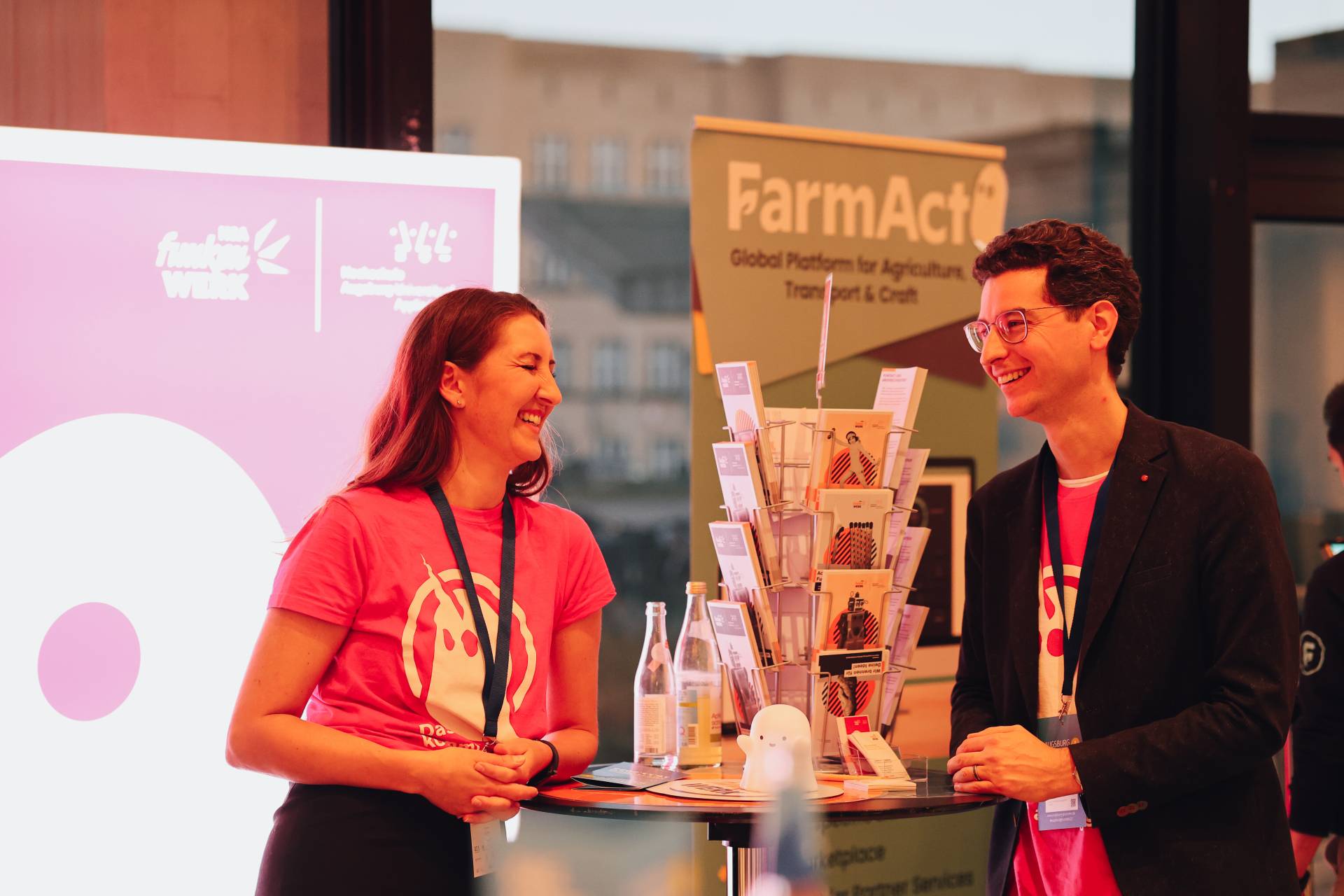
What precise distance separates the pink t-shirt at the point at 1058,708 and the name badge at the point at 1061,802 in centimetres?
3

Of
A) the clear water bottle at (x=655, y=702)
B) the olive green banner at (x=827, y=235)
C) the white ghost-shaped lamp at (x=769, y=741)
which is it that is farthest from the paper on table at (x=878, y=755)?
the olive green banner at (x=827, y=235)

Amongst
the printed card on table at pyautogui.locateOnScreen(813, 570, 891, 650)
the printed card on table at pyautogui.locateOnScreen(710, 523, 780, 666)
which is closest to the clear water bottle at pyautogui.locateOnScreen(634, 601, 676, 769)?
the printed card on table at pyautogui.locateOnScreen(710, 523, 780, 666)

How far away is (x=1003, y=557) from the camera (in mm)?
2340

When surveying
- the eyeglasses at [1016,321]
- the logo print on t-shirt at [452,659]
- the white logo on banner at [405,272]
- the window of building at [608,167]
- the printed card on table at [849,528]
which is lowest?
the logo print on t-shirt at [452,659]

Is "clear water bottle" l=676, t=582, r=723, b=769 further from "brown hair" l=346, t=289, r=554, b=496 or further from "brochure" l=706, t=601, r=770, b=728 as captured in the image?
"brown hair" l=346, t=289, r=554, b=496

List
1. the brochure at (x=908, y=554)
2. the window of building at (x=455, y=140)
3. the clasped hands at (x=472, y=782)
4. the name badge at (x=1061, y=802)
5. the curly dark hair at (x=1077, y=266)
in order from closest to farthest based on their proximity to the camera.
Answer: the clasped hands at (x=472, y=782) → the name badge at (x=1061, y=802) → the curly dark hair at (x=1077, y=266) → the brochure at (x=908, y=554) → the window of building at (x=455, y=140)

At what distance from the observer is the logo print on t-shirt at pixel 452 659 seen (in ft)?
6.88

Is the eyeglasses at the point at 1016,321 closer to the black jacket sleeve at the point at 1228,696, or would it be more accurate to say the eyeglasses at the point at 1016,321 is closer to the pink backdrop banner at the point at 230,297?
the black jacket sleeve at the point at 1228,696

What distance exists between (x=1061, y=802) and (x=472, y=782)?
916mm

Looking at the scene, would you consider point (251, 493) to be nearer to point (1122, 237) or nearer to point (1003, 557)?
point (1003, 557)

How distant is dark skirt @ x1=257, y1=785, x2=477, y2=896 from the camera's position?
6.64 ft

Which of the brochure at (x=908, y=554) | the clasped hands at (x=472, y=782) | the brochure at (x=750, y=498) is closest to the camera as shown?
the clasped hands at (x=472, y=782)

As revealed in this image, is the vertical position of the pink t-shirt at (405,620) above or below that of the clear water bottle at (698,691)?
above

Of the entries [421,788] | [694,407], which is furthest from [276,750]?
[694,407]
